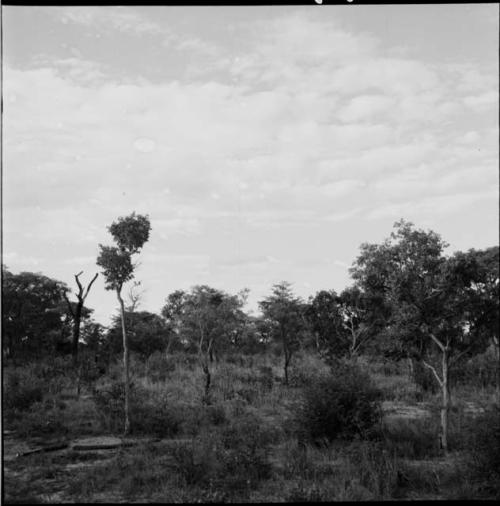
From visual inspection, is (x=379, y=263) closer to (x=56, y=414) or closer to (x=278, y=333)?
(x=56, y=414)

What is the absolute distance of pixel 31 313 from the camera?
2925 centimetres

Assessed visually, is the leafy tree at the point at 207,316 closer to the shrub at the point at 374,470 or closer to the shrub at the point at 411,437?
the shrub at the point at 411,437

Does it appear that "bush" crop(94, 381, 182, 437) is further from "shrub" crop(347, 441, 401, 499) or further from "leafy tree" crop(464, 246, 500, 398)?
"leafy tree" crop(464, 246, 500, 398)

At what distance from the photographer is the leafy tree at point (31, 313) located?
2881cm

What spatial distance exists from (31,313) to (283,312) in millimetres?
17072

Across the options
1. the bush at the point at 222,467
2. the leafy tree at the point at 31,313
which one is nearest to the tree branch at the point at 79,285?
the leafy tree at the point at 31,313

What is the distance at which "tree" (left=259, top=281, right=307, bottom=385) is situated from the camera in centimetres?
2203

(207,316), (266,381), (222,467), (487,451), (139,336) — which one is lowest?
(266,381)

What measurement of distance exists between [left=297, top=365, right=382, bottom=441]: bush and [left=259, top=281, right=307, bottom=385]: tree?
10504 millimetres

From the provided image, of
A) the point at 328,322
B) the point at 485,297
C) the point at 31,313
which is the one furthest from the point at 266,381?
the point at 31,313

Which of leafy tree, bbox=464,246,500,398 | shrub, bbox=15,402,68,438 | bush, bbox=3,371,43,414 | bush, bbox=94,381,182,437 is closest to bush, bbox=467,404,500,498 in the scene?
leafy tree, bbox=464,246,500,398

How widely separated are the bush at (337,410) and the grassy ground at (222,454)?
35 centimetres

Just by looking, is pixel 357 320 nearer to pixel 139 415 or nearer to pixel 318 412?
pixel 318 412

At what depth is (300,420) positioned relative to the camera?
10.9 meters
